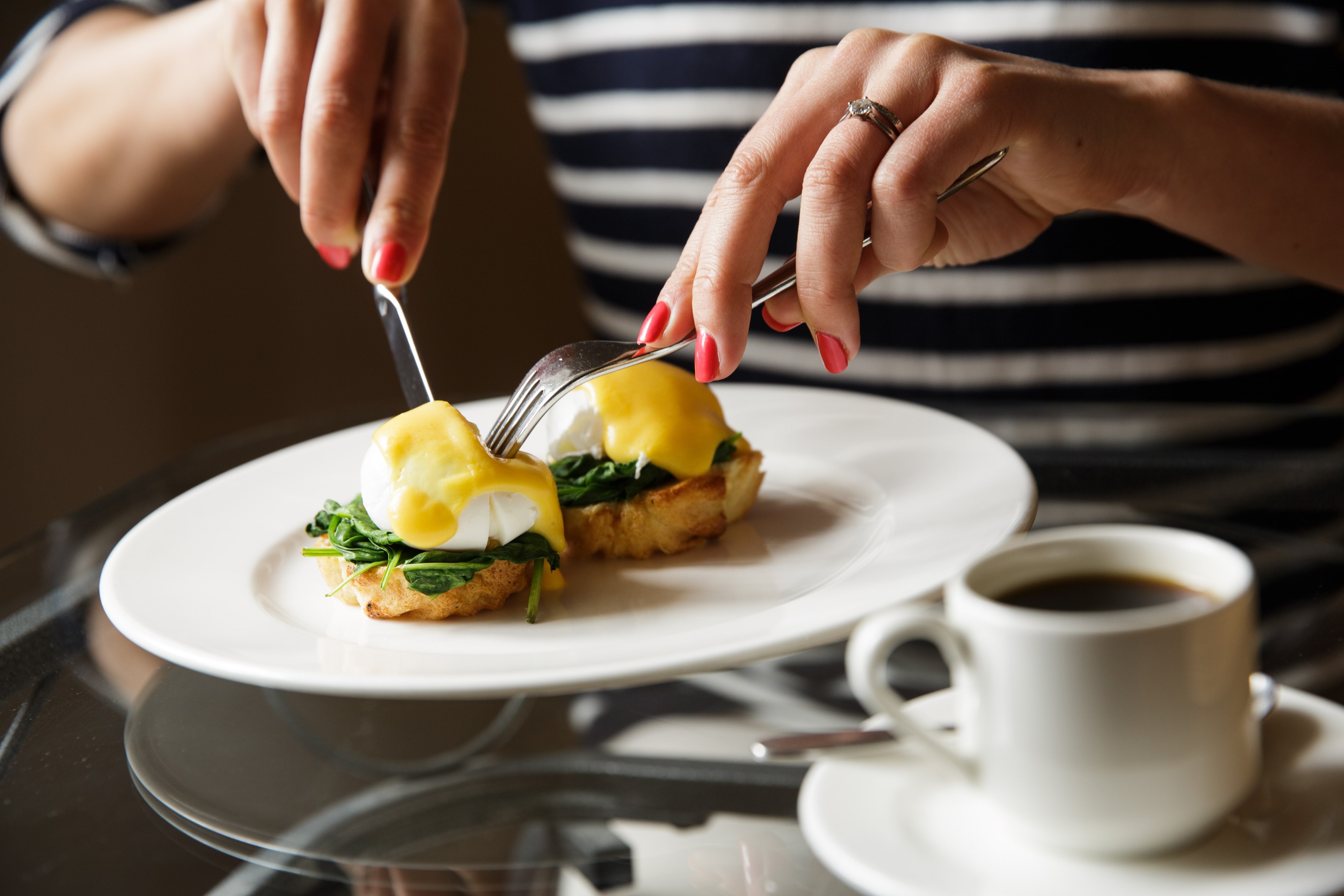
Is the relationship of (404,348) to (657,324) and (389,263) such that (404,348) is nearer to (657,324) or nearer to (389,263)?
(389,263)

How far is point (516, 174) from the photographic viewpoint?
13.4 ft

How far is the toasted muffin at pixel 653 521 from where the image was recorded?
1384 mm

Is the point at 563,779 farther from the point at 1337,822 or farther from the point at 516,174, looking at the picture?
the point at 516,174

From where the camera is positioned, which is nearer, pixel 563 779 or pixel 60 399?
pixel 563 779

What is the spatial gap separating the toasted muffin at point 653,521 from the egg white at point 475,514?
134 mm

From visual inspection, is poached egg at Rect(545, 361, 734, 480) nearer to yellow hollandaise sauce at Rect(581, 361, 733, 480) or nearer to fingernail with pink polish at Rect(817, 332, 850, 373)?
yellow hollandaise sauce at Rect(581, 361, 733, 480)

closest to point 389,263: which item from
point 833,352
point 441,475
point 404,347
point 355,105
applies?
point 404,347

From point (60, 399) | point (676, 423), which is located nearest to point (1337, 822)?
point (676, 423)

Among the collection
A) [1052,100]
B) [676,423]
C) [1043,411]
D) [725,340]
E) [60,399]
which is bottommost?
[60,399]

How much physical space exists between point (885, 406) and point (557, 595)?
2.15 ft

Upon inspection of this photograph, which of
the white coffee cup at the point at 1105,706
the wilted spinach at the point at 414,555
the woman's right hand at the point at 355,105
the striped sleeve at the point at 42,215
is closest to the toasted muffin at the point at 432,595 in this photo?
the wilted spinach at the point at 414,555

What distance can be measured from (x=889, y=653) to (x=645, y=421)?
78 cm

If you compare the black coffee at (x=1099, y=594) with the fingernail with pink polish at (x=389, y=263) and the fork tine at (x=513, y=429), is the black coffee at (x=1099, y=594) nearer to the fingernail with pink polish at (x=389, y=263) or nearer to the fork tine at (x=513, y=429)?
the fork tine at (x=513, y=429)

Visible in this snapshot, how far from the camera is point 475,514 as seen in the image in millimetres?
1224
